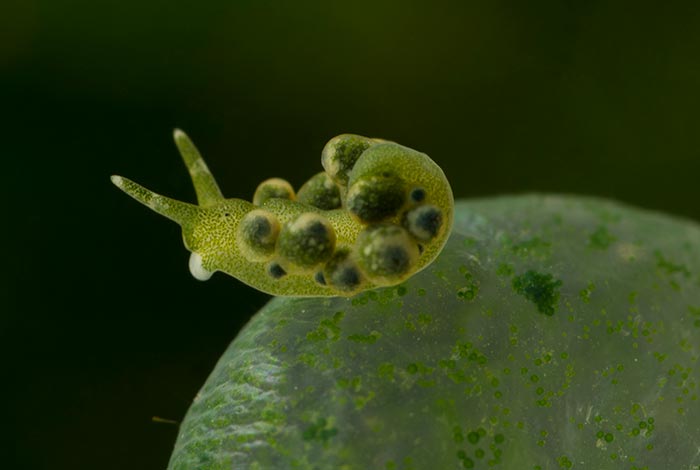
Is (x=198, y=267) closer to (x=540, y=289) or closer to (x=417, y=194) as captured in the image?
(x=417, y=194)

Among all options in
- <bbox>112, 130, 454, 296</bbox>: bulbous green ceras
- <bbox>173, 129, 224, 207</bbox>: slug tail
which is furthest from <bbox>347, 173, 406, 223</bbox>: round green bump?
<bbox>173, 129, 224, 207</bbox>: slug tail

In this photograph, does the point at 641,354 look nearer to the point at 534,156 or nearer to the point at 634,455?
the point at 634,455

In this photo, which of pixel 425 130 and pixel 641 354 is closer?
pixel 641 354

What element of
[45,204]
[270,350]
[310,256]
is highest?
[310,256]

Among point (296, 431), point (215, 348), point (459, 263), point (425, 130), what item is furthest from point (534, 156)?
point (296, 431)

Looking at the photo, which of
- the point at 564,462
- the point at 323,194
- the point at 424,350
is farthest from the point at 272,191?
the point at 564,462

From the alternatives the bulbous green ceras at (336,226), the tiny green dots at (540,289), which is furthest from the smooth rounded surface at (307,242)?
the tiny green dots at (540,289)

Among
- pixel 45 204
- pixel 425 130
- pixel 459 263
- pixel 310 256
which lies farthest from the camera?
pixel 425 130
